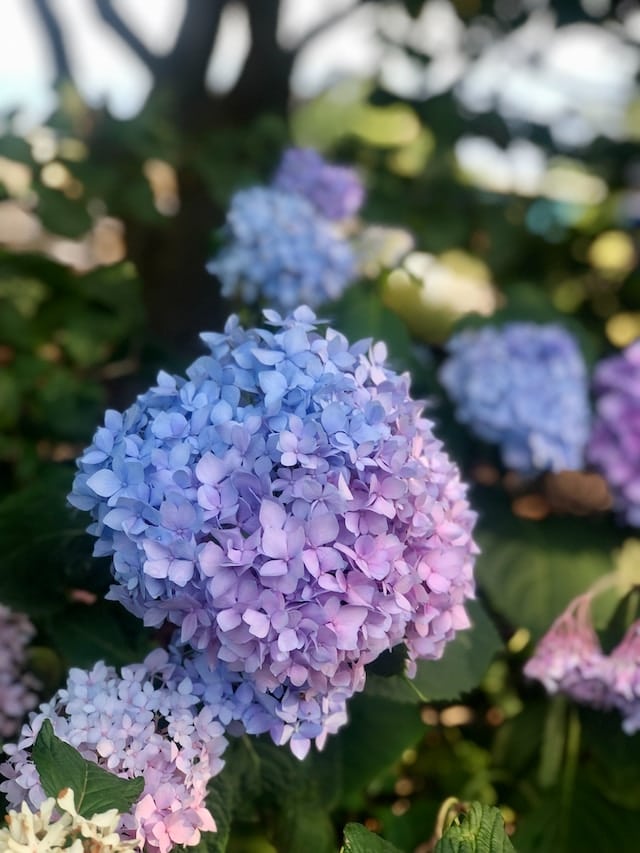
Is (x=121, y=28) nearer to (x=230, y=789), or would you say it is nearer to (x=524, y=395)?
(x=524, y=395)

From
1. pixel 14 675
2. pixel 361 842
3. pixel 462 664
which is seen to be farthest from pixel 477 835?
pixel 14 675

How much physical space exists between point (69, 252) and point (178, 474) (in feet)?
5.78

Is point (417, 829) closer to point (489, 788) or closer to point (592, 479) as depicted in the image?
point (489, 788)

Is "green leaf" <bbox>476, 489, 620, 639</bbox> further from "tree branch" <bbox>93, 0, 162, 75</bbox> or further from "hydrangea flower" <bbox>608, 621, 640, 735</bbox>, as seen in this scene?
"tree branch" <bbox>93, 0, 162, 75</bbox>

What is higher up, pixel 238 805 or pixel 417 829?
pixel 238 805

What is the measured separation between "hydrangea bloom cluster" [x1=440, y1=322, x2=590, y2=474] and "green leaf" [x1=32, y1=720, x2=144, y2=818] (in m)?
0.60

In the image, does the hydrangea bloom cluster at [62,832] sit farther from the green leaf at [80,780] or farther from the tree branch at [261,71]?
the tree branch at [261,71]

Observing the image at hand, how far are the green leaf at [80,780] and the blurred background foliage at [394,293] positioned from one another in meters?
0.18

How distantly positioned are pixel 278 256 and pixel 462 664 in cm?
49

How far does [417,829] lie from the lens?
0.89 metres

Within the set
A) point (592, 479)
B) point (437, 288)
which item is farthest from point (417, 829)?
point (437, 288)

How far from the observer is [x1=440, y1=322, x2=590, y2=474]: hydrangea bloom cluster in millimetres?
959

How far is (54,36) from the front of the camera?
5.26ft

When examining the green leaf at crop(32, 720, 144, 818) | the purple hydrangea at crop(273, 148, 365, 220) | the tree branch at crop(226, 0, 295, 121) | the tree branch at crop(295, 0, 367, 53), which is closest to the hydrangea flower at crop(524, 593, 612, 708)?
the green leaf at crop(32, 720, 144, 818)
